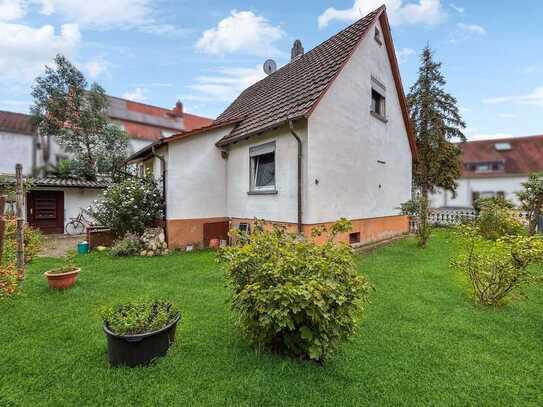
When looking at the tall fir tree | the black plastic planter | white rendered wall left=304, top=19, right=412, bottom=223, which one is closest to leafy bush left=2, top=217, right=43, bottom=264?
the black plastic planter

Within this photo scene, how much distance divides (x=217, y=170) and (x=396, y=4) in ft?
27.5

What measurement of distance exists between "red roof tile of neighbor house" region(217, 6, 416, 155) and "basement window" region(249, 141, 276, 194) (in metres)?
0.54

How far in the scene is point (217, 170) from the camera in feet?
28.6

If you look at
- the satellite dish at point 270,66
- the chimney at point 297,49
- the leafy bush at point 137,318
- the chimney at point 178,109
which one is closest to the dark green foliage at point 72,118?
the satellite dish at point 270,66

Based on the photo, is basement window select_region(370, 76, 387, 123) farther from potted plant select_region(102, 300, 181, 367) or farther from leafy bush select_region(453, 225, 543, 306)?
potted plant select_region(102, 300, 181, 367)

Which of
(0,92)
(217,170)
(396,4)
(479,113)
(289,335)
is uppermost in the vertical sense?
(0,92)

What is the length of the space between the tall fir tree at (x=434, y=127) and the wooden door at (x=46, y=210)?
20.2 m

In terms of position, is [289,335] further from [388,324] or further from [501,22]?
[501,22]

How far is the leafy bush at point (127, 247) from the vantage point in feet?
24.3

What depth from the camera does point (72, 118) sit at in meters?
18.7

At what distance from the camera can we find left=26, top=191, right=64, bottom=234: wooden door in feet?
43.4

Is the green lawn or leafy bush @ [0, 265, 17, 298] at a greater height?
leafy bush @ [0, 265, 17, 298]

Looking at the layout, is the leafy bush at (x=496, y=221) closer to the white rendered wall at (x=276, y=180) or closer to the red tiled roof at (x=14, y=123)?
the white rendered wall at (x=276, y=180)

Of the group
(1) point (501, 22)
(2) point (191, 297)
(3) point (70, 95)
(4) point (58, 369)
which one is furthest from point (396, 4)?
(3) point (70, 95)
